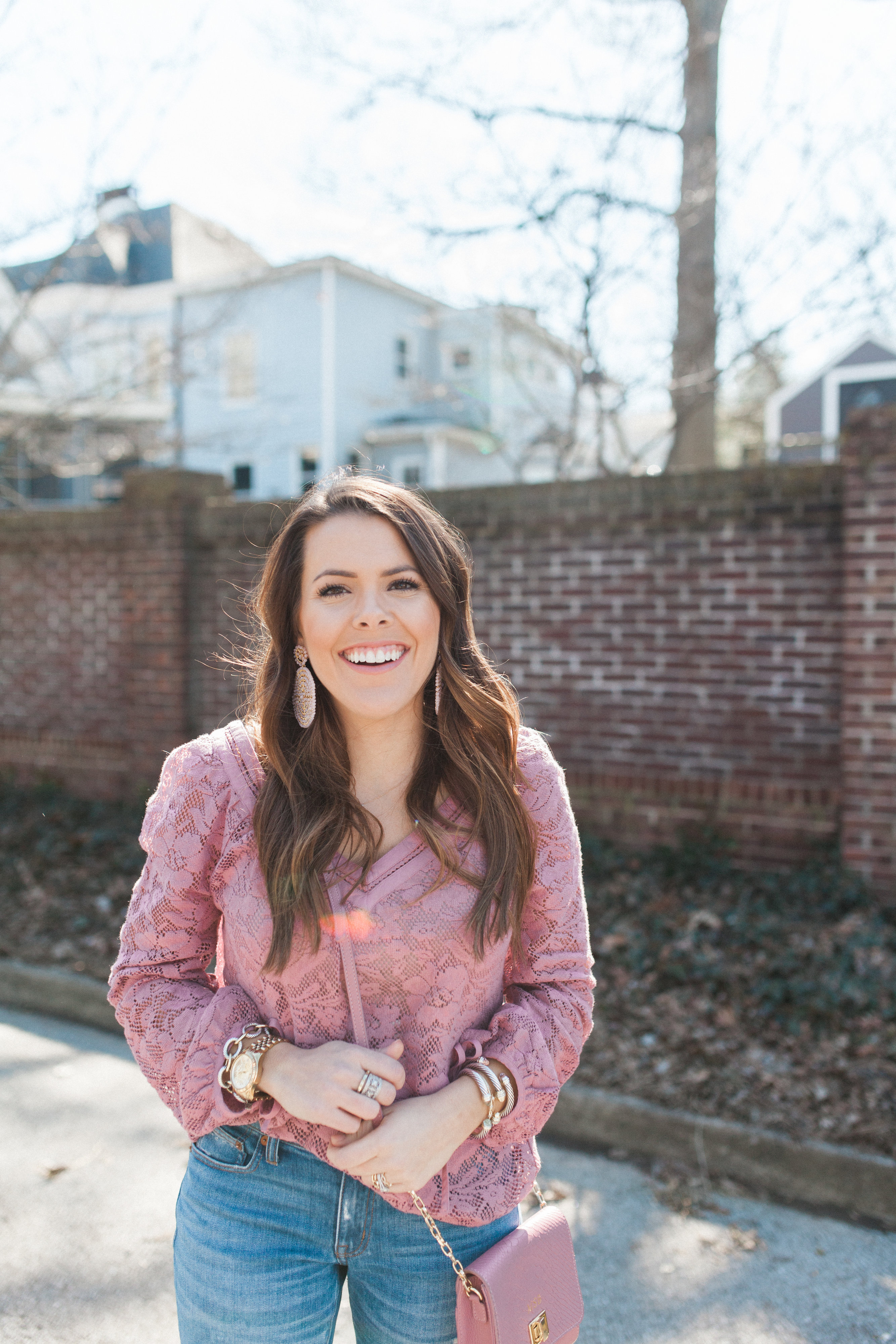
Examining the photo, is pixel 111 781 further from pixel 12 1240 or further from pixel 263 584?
pixel 263 584

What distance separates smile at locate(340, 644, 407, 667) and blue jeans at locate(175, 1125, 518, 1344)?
2.57 feet

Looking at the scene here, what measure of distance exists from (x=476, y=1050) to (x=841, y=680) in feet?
12.6

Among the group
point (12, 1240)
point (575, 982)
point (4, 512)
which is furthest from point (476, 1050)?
point (4, 512)

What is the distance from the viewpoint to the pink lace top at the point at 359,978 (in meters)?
1.58

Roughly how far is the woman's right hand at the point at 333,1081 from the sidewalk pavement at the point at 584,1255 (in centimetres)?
168

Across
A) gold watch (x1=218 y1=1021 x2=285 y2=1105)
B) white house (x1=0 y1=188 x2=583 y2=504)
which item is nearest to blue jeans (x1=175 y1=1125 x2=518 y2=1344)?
gold watch (x1=218 y1=1021 x2=285 y2=1105)

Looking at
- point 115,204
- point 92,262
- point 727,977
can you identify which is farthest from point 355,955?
point 92,262

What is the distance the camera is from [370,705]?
5.60ft

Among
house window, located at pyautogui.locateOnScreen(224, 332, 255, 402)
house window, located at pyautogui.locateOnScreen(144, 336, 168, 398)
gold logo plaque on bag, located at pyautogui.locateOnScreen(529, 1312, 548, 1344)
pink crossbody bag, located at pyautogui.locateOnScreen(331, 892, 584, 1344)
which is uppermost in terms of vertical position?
house window, located at pyautogui.locateOnScreen(224, 332, 255, 402)

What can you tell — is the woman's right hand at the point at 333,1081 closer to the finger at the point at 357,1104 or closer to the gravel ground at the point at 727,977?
the finger at the point at 357,1104

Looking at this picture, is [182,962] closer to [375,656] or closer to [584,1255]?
[375,656]

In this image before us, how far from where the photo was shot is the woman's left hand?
1.45 metres

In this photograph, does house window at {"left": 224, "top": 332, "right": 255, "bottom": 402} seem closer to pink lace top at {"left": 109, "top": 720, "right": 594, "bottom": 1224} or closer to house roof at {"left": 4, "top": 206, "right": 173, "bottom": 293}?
house roof at {"left": 4, "top": 206, "right": 173, "bottom": 293}

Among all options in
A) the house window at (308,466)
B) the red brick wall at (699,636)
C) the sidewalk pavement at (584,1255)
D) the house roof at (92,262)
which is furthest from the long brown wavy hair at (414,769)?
the house window at (308,466)
